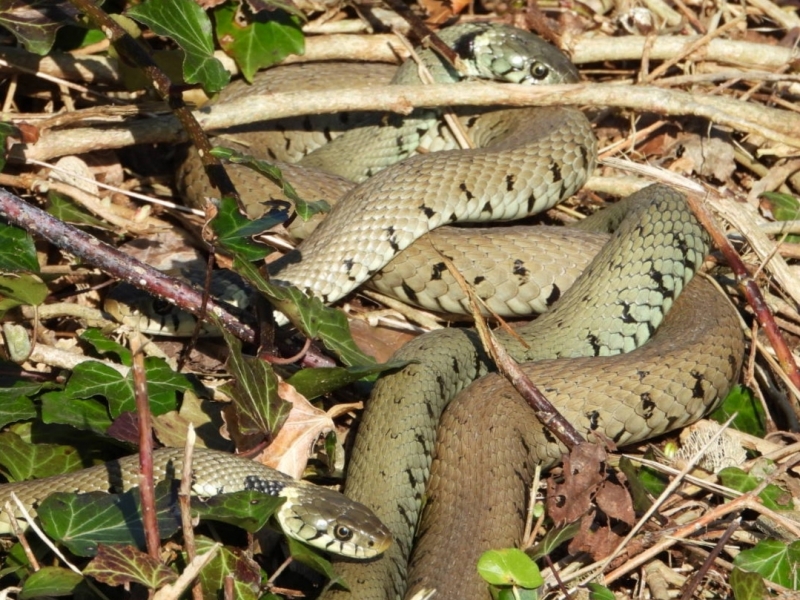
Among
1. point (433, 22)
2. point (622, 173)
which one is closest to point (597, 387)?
point (622, 173)

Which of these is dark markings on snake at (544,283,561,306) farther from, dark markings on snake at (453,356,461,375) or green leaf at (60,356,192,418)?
green leaf at (60,356,192,418)

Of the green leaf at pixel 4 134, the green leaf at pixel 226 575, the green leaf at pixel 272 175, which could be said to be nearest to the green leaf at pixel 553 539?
the green leaf at pixel 226 575

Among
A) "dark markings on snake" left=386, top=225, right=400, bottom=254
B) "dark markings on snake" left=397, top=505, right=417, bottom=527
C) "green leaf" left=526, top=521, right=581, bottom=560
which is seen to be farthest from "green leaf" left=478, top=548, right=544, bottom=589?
"dark markings on snake" left=386, top=225, right=400, bottom=254

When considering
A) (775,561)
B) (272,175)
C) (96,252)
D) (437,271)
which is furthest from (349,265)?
(775,561)

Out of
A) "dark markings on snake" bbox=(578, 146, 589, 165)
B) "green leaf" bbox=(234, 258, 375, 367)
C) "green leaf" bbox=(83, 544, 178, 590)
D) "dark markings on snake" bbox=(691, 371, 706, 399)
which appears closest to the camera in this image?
"green leaf" bbox=(83, 544, 178, 590)

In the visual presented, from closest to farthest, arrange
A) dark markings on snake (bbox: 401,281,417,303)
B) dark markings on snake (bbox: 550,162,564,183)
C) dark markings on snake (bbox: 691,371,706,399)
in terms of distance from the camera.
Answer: dark markings on snake (bbox: 691,371,706,399)
dark markings on snake (bbox: 401,281,417,303)
dark markings on snake (bbox: 550,162,564,183)

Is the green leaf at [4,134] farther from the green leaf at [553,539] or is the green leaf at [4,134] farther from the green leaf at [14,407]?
the green leaf at [553,539]

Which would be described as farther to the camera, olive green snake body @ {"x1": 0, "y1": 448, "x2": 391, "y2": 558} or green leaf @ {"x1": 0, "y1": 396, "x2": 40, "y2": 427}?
green leaf @ {"x1": 0, "y1": 396, "x2": 40, "y2": 427}
